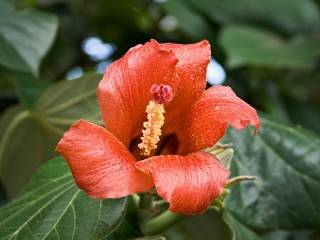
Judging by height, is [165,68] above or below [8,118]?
above

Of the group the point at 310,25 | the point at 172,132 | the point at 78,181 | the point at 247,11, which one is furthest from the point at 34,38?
the point at 310,25

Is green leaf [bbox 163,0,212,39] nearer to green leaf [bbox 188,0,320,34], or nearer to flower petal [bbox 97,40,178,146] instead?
green leaf [bbox 188,0,320,34]

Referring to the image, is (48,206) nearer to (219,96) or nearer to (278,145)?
(219,96)

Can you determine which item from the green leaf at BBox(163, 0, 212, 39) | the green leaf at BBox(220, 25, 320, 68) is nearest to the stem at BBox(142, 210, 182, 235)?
the green leaf at BBox(220, 25, 320, 68)

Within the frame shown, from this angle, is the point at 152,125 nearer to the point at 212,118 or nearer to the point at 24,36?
the point at 212,118

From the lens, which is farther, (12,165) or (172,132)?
(12,165)

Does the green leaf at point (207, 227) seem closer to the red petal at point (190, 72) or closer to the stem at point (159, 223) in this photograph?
the stem at point (159, 223)
